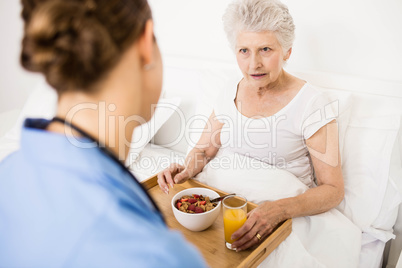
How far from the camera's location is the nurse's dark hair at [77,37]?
21.0 inches

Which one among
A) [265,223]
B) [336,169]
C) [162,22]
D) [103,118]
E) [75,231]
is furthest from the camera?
[162,22]

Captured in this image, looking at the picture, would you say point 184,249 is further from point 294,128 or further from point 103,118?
point 294,128

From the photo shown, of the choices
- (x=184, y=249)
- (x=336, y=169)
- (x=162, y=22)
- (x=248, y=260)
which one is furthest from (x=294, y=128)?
(x=162, y=22)

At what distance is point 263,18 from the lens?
1.31 metres

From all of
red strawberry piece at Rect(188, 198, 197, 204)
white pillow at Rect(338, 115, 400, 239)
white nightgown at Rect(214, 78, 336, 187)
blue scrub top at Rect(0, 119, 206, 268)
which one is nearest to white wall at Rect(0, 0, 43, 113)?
white nightgown at Rect(214, 78, 336, 187)

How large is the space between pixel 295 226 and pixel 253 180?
0.22 metres

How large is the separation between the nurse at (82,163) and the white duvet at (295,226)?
2.18ft

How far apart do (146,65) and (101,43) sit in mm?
131

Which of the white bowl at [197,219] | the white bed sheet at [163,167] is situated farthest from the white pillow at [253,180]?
the white bed sheet at [163,167]

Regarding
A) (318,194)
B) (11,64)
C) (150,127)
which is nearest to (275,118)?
(318,194)

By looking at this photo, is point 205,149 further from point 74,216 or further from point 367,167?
point 74,216

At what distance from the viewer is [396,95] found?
144 cm

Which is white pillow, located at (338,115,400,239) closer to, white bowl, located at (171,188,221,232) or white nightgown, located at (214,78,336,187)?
white nightgown, located at (214,78,336,187)

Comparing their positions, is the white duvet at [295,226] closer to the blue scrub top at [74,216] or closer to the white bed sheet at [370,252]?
the white bed sheet at [370,252]
